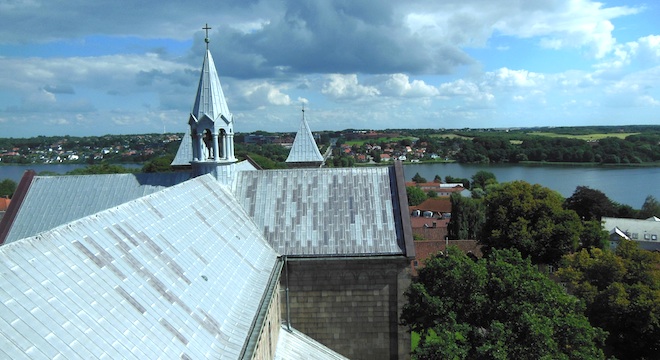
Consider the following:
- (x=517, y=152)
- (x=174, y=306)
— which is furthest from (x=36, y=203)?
(x=517, y=152)

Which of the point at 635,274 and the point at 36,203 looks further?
the point at 635,274

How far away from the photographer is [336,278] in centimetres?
1920

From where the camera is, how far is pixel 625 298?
79.4 ft

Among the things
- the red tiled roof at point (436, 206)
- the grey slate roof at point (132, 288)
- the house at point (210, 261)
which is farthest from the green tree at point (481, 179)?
the grey slate roof at point (132, 288)

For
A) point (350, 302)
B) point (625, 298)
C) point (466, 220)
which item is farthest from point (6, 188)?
point (625, 298)

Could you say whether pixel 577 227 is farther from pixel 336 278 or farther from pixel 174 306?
pixel 174 306

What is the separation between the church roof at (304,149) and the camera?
39125 millimetres

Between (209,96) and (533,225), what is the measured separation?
27390 mm

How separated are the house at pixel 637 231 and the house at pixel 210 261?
41.8m

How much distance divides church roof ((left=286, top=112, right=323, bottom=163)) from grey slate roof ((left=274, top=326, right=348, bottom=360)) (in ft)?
69.7

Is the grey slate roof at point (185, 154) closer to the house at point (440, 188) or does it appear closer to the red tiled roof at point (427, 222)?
the red tiled roof at point (427, 222)

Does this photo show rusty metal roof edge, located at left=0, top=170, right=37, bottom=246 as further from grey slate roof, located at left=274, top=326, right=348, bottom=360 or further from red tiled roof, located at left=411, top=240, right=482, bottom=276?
red tiled roof, located at left=411, top=240, right=482, bottom=276

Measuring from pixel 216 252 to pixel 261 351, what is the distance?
10.8 feet

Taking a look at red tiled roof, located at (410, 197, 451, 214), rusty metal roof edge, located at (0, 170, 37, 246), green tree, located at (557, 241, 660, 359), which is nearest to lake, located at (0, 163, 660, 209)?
red tiled roof, located at (410, 197, 451, 214)
